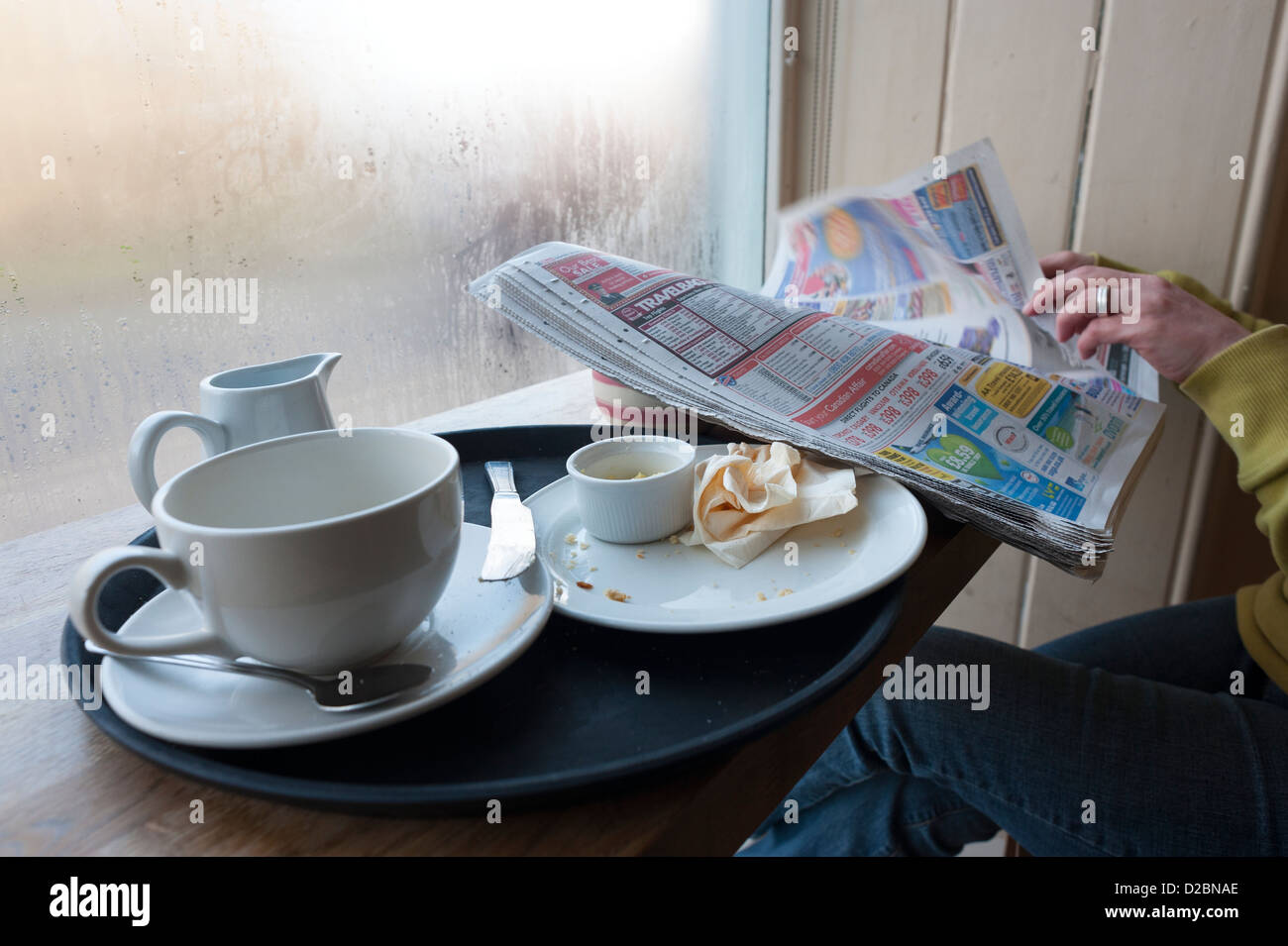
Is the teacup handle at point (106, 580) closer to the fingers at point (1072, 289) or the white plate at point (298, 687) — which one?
the white plate at point (298, 687)

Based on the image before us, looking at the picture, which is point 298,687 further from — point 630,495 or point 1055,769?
point 1055,769

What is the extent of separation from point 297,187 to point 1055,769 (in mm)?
808

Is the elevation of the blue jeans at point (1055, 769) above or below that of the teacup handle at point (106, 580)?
below

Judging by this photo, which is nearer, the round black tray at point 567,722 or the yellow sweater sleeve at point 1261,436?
the round black tray at point 567,722

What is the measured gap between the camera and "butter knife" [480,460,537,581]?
0.39 m

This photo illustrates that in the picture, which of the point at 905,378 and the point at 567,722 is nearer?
the point at 567,722

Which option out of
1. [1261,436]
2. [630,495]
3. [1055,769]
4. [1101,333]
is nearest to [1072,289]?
[1101,333]

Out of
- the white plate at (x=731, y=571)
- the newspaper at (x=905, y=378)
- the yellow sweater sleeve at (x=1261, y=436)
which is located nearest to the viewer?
the white plate at (x=731, y=571)

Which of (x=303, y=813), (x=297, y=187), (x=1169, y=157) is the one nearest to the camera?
(x=303, y=813)

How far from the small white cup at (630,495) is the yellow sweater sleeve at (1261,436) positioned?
51 centimetres

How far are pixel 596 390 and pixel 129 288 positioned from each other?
40 cm

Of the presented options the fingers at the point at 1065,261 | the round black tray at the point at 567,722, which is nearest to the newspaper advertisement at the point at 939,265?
the fingers at the point at 1065,261

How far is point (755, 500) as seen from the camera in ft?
1.56

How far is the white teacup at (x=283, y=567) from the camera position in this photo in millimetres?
285
